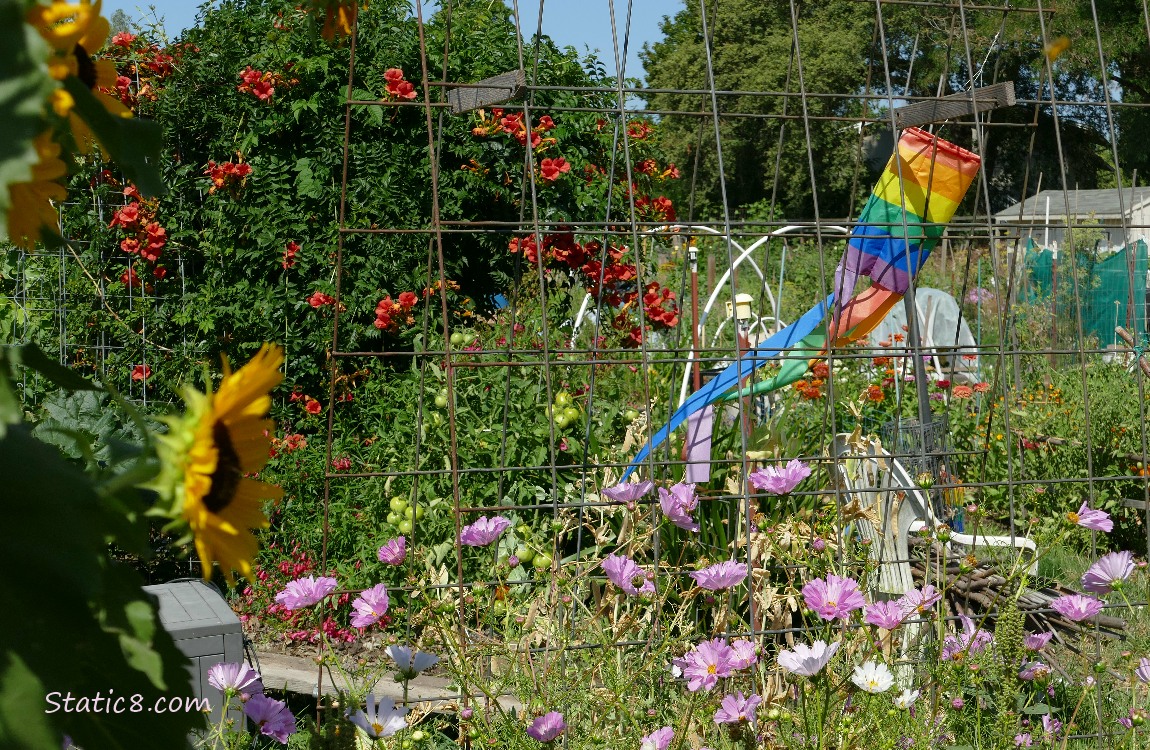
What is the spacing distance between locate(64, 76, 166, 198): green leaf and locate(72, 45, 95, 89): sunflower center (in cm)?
2

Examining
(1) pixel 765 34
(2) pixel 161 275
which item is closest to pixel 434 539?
(2) pixel 161 275

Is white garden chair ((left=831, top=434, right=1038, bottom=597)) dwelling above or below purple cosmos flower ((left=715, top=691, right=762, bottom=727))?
below

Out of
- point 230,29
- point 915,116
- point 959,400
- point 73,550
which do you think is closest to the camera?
point 73,550

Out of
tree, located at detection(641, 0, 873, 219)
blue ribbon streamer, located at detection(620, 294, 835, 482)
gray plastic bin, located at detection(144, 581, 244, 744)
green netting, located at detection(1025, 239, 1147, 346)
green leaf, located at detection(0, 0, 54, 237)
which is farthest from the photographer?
tree, located at detection(641, 0, 873, 219)

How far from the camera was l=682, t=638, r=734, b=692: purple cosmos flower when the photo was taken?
134 cm

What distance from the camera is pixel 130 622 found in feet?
1.32

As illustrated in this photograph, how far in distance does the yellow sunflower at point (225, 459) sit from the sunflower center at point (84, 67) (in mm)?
159

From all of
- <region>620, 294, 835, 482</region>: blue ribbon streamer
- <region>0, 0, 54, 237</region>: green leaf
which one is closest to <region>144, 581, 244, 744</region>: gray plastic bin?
<region>620, 294, 835, 482</region>: blue ribbon streamer

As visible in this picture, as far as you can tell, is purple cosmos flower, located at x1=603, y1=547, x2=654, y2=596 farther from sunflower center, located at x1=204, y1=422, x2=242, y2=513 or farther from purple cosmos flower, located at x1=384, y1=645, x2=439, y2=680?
sunflower center, located at x1=204, y1=422, x2=242, y2=513

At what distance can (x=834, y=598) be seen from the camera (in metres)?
1.41

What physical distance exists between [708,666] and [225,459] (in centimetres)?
105

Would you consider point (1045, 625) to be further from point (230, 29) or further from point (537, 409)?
point (230, 29)

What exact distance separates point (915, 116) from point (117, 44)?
3320 mm

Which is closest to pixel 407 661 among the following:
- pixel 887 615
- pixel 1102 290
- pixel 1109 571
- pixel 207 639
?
pixel 887 615
